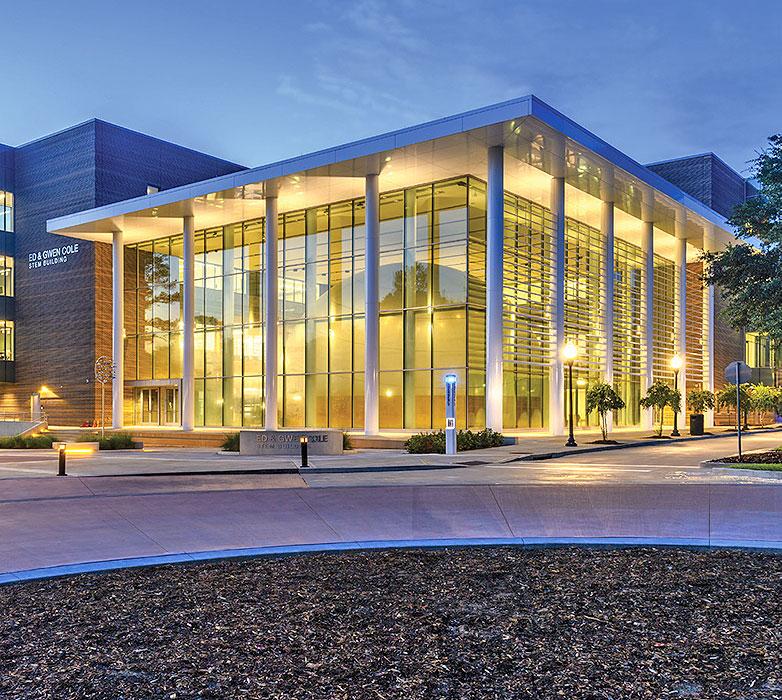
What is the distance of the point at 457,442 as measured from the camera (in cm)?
2678

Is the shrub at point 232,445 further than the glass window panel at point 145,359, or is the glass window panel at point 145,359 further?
the glass window panel at point 145,359

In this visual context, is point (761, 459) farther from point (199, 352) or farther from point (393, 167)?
point (199, 352)

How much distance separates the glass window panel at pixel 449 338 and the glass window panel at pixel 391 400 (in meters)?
2.18

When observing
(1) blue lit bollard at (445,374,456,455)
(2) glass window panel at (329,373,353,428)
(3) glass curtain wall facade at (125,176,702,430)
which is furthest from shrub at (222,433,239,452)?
(2) glass window panel at (329,373,353,428)

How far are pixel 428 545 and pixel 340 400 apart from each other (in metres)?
29.8

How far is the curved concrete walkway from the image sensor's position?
9219mm

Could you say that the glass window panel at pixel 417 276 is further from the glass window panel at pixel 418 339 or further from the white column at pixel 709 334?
the white column at pixel 709 334

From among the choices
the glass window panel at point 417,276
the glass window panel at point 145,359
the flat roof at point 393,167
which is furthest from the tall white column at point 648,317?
the glass window panel at point 145,359

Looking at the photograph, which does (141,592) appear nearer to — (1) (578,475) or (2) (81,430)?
(1) (578,475)

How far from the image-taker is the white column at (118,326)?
152 ft

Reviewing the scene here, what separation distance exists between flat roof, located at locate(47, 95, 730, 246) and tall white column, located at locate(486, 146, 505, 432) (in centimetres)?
104

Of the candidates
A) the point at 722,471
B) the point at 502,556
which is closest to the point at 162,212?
the point at 722,471

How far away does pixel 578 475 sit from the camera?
17.5m

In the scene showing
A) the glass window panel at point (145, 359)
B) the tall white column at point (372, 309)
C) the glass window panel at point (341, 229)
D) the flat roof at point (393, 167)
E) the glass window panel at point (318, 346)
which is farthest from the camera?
the glass window panel at point (145, 359)
